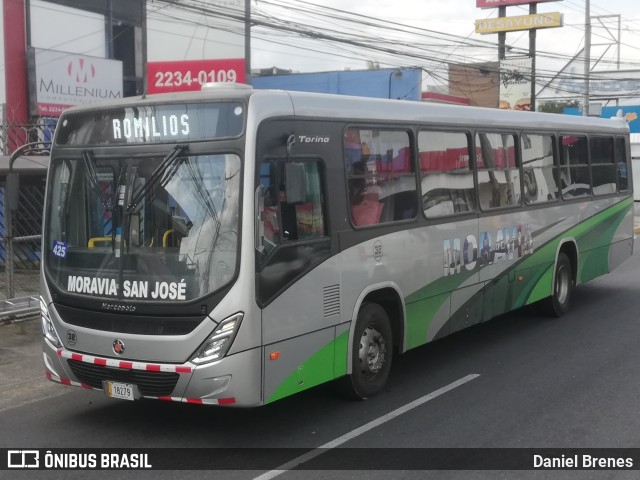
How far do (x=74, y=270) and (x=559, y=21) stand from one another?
59780mm

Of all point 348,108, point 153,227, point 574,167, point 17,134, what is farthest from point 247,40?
point 153,227

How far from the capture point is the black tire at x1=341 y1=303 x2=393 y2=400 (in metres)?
7.63

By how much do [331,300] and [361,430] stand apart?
1.13 m

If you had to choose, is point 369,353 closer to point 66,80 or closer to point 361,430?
point 361,430

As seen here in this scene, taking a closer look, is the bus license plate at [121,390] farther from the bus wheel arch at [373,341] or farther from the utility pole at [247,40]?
the utility pole at [247,40]

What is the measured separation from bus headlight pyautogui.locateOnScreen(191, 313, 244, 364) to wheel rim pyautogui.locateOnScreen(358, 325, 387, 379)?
6.00ft

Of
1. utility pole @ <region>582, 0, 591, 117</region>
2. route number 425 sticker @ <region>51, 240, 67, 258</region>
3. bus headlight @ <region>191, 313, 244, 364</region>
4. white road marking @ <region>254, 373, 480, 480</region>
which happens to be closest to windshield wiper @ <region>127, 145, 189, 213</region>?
route number 425 sticker @ <region>51, 240, 67, 258</region>

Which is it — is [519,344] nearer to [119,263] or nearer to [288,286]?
[288,286]

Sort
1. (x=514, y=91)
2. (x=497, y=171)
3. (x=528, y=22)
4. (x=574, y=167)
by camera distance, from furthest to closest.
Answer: (x=528, y=22) < (x=514, y=91) < (x=574, y=167) < (x=497, y=171)

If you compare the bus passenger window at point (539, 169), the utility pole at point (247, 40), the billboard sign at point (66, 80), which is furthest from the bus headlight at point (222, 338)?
the billboard sign at point (66, 80)

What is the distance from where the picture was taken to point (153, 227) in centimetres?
653

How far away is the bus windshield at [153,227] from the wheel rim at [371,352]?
1.99 meters

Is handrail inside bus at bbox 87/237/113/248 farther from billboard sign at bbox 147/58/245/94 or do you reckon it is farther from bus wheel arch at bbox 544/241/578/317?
billboard sign at bbox 147/58/245/94

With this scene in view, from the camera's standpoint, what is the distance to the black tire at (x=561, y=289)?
471 inches
